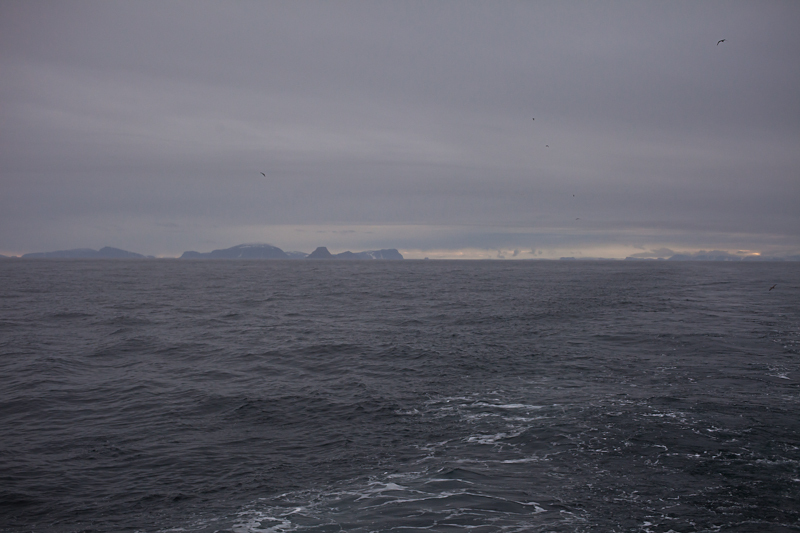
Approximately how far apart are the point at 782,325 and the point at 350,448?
37.5m

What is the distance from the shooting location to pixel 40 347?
2902 centimetres

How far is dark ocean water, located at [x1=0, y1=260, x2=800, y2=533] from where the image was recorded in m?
10.9

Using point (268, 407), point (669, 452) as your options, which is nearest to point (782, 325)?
point (669, 452)

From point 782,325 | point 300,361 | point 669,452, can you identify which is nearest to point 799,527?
point 669,452

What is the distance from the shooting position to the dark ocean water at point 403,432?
10883 mm

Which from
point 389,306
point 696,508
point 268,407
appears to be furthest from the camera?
point 389,306

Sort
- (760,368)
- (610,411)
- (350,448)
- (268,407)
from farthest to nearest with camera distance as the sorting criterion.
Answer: (760,368)
(268,407)
(610,411)
(350,448)

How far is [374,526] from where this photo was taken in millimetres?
10336

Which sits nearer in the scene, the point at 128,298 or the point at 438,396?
the point at 438,396

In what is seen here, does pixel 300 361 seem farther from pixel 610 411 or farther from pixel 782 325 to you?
pixel 782 325

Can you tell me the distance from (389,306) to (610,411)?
37826 mm

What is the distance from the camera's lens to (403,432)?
1561 cm

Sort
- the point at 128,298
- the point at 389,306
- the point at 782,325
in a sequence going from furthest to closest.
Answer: the point at 128,298, the point at 389,306, the point at 782,325

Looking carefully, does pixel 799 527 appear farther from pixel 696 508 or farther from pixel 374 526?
pixel 374 526
